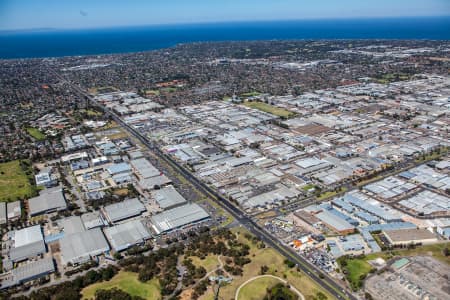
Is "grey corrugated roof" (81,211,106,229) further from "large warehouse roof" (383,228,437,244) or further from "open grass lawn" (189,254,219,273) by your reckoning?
"large warehouse roof" (383,228,437,244)

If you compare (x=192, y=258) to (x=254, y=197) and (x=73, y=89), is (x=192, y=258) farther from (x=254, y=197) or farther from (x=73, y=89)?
(x=73, y=89)

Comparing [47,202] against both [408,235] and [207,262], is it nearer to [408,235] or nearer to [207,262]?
[207,262]

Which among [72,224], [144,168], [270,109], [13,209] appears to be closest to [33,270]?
[72,224]

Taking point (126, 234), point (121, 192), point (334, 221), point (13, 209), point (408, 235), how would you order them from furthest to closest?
point (121, 192)
point (13, 209)
point (334, 221)
point (126, 234)
point (408, 235)

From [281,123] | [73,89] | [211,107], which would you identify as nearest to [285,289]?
[281,123]

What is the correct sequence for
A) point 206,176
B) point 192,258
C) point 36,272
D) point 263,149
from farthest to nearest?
point 263,149 < point 206,176 < point 192,258 < point 36,272

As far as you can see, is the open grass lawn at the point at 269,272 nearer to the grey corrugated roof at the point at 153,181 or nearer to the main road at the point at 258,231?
the main road at the point at 258,231

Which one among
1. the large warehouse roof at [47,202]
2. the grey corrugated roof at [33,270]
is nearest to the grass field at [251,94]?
the large warehouse roof at [47,202]

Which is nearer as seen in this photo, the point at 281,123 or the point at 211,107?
the point at 281,123
